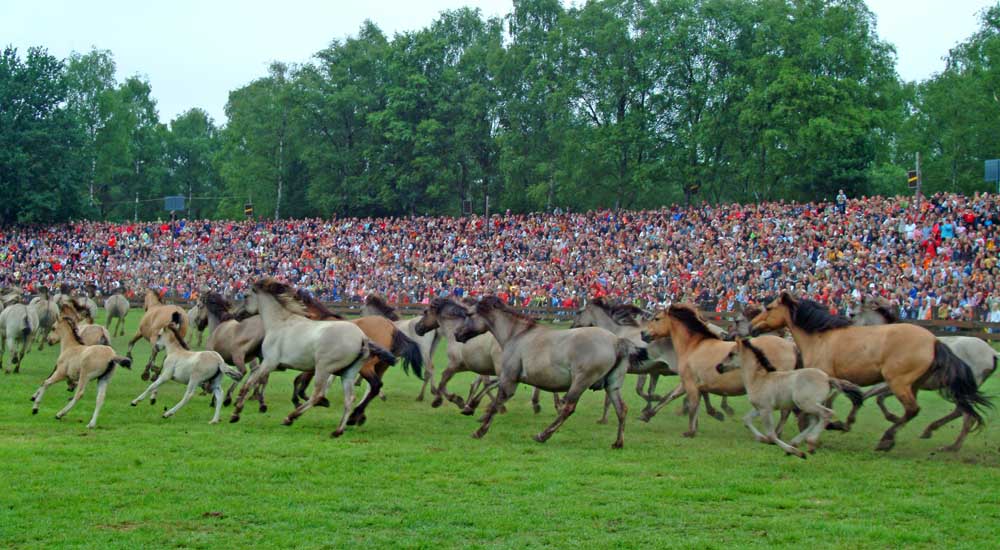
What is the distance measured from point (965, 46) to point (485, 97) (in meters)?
32.3

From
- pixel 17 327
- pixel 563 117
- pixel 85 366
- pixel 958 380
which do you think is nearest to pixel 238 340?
pixel 85 366

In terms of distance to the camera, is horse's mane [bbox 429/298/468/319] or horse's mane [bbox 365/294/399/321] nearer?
horse's mane [bbox 429/298/468/319]

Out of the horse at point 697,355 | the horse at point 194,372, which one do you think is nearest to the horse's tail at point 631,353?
the horse at point 697,355

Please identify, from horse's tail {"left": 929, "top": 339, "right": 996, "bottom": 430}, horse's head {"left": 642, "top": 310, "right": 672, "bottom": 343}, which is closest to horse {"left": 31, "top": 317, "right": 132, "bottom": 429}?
horse's head {"left": 642, "top": 310, "right": 672, "bottom": 343}

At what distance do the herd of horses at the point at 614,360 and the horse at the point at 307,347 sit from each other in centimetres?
2

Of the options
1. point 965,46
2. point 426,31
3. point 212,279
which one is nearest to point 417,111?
point 426,31

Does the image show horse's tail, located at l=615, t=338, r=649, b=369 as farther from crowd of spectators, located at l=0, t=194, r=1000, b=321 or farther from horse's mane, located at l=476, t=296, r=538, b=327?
crowd of spectators, located at l=0, t=194, r=1000, b=321

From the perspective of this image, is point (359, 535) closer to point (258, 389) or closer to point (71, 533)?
point (71, 533)

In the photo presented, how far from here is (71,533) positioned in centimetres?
857

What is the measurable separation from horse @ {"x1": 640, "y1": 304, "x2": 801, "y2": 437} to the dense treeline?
32.3 metres

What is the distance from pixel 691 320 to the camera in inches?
598

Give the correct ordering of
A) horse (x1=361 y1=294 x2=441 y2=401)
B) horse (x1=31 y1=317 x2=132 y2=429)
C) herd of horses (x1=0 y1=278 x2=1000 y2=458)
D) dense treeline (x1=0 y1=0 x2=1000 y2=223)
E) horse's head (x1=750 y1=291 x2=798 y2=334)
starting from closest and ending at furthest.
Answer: herd of horses (x1=0 y1=278 x2=1000 y2=458)
horse (x1=31 y1=317 x2=132 y2=429)
horse's head (x1=750 y1=291 x2=798 y2=334)
horse (x1=361 y1=294 x2=441 y2=401)
dense treeline (x1=0 y1=0 x2=1000 y2=223)

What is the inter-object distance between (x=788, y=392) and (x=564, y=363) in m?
3.04

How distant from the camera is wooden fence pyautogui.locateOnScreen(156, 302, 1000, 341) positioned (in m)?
26.6
